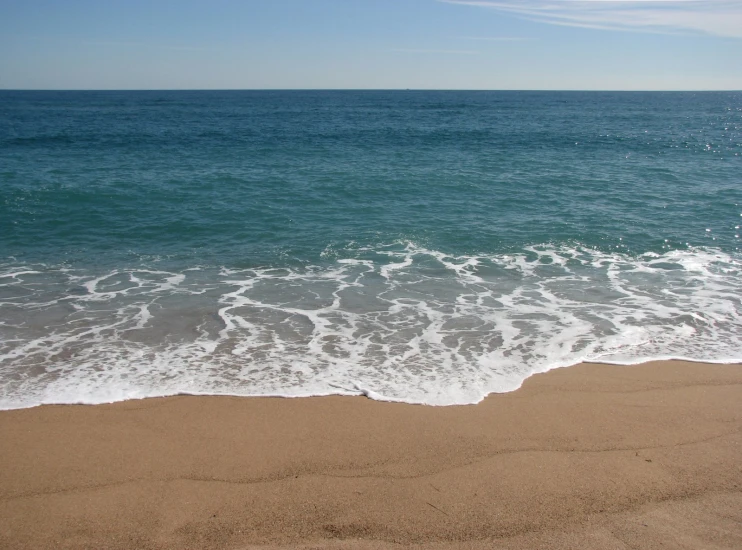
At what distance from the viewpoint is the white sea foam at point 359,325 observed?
7.76m

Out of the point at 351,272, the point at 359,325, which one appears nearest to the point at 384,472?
the point at 359,325

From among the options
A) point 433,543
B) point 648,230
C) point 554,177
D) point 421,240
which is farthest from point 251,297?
point 554,177

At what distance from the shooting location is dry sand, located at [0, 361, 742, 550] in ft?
16.3

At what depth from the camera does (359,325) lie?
966 centimetres

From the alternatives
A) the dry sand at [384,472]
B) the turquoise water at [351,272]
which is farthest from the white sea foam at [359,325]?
the dry sand at [384,472]

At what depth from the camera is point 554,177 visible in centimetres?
Result: 2319

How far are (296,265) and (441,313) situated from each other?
14.0ft

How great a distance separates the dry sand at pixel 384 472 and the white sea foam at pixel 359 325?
2.00 ft

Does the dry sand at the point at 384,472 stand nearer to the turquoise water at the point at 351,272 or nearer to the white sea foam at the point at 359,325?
the white sea foam at the point at 359,325

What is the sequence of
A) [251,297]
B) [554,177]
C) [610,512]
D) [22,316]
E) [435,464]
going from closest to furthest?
[610,512] < [435,464] < [22,316] < [251,297] < [554,177]

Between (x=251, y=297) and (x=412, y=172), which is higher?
(x=412, y=172)

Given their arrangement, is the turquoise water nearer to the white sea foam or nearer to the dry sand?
the white sea foam

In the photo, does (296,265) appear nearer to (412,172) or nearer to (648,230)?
(648,230)

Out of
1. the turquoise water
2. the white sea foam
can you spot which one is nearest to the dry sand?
the white sea foam
